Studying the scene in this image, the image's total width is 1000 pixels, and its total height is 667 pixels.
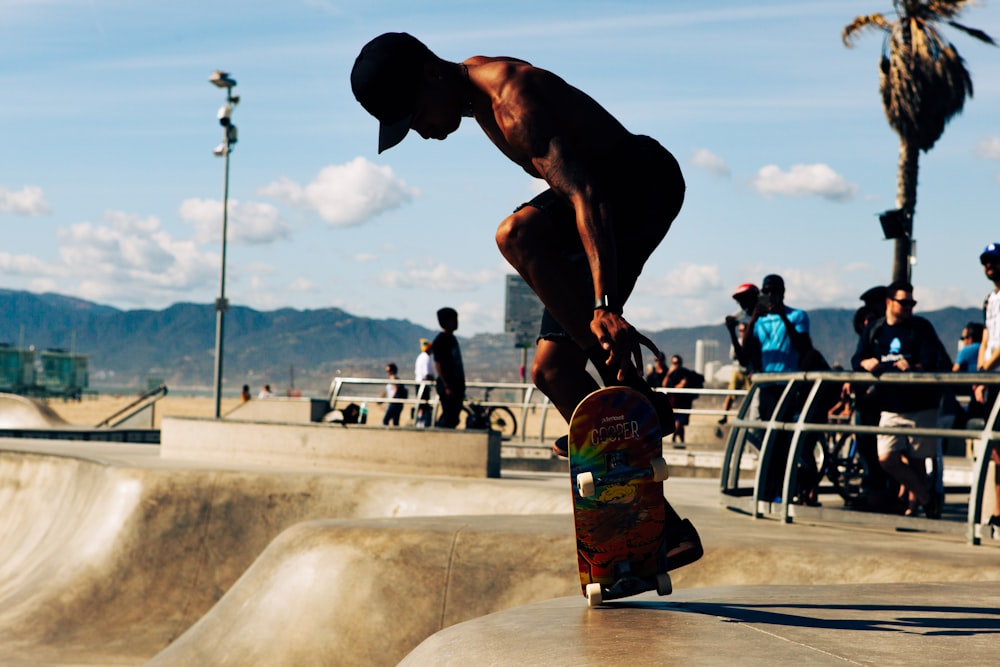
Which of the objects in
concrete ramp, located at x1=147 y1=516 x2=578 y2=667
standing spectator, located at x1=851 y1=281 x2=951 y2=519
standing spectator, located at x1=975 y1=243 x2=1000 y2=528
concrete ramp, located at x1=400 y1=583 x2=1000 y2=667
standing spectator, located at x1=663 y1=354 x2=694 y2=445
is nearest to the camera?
concrete ramp, located at x1=400 y1=583 x2=1000 y2=667

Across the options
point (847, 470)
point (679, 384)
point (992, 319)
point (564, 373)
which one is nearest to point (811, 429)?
point (992, 319)

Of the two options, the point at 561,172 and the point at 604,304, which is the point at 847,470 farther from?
the point at 561,172

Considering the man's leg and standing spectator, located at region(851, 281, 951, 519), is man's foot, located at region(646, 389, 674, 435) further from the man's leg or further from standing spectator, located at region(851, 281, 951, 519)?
standing spectator, located at region(851, 281, 951, 519)

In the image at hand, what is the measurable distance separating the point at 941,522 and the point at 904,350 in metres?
1.32

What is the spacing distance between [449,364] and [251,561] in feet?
11.8

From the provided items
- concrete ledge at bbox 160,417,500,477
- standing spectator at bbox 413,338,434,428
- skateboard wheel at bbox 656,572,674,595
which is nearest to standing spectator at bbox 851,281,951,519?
skateboard wheel at bbox 656,572,674,595

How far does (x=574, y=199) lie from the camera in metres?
3.54

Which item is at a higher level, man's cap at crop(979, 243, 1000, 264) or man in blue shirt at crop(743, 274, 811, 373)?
man's cap at crop(979, 243, 1000, 264)

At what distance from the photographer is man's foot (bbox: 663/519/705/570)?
379cm

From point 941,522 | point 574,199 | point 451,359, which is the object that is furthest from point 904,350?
point 451,359

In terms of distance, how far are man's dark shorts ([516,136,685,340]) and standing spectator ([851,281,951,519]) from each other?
3.87m

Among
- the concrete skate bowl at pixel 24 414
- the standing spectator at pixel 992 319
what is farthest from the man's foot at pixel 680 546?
the concrete skate bowl at pixel 24 414

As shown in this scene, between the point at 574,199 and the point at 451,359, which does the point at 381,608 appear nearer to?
the point at 574,199

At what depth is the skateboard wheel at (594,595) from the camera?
151 inches
